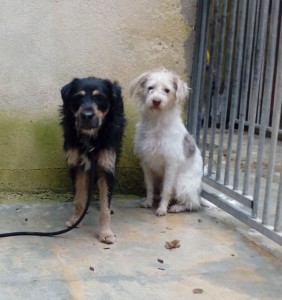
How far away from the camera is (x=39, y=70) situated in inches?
181

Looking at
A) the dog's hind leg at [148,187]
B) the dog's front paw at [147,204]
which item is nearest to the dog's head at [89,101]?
the dog's hind leg at [148,187]

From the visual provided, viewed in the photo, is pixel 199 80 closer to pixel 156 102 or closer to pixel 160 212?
pixel 156 102

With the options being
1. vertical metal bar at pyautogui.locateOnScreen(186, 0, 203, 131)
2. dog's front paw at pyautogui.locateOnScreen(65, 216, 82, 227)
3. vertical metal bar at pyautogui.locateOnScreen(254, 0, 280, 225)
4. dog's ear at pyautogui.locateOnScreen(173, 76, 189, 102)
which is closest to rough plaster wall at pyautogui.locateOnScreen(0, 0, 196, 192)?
vertical metal bar at pyautogui.locateOnScreen(186, 0, 203, 131)

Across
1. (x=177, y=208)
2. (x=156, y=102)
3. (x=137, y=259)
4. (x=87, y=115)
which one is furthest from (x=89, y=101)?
(x=177, y=208)

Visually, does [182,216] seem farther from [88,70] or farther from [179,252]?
[88,70]

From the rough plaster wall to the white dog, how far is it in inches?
14.5

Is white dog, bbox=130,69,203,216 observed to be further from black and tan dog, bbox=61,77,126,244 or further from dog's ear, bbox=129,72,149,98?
black and tan dog, bbox=61,77,126,244

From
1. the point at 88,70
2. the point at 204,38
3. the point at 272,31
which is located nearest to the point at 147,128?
the point at 88,70

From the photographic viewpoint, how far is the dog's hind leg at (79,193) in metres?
4.10

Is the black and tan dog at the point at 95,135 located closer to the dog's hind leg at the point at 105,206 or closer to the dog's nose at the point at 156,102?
the dog's hind leg at the point at 105,206

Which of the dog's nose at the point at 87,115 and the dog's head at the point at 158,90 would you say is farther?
the dog's head at the point at 158,90

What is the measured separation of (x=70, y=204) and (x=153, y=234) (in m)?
0.99

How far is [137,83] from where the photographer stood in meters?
4.49

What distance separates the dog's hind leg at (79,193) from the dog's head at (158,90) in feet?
2.84
